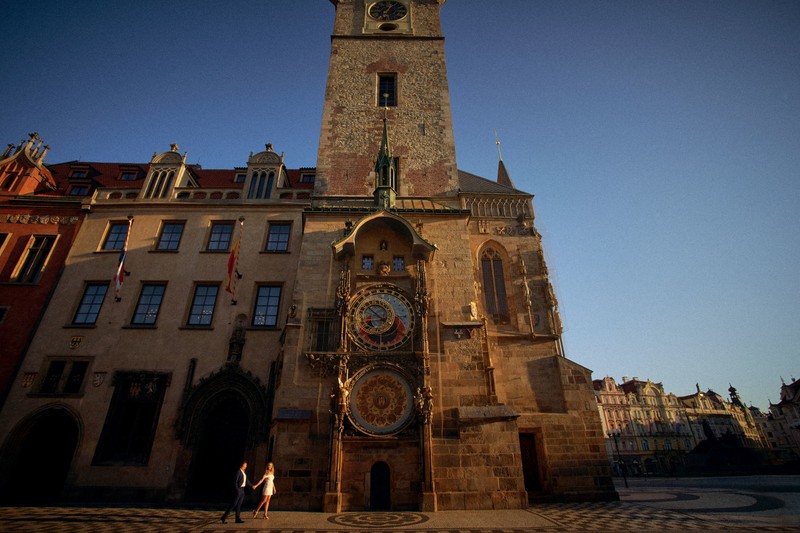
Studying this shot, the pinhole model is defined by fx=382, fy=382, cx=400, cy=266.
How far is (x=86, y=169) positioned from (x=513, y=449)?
27965 millimetres

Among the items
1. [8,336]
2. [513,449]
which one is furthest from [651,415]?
[8,336]

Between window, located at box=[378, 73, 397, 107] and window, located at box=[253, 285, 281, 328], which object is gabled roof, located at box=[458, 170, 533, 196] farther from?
window, located at box=[253, 285, 281, 328]

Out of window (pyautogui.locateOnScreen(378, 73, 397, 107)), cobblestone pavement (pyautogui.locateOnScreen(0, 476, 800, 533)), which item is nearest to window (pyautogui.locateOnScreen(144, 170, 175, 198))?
window (pyautogui.locateOnScreen(378, 73, 397, 107))

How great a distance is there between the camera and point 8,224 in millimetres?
19609

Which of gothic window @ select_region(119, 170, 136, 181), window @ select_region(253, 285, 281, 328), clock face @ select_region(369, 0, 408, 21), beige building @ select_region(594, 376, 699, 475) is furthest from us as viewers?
beige building @ select_region(594, 376, 699, 475)

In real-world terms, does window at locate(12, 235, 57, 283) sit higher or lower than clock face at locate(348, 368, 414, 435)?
higher

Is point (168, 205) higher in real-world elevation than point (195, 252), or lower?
higher

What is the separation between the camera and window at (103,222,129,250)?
19109 mm

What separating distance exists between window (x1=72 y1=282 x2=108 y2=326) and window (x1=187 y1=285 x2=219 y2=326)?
14.0ft

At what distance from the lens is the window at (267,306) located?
665 inches

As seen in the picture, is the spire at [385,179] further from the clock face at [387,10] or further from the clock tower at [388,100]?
the clock face at [387,10]

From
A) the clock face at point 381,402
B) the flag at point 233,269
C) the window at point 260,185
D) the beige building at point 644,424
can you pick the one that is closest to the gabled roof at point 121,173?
the window at point 260,185

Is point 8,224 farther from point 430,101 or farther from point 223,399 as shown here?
point 430,101

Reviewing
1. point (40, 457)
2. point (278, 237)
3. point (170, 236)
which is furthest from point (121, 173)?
point (40, 457)
